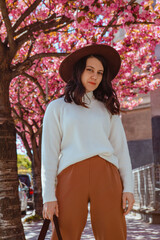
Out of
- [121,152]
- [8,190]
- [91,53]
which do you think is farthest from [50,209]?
[8,190]

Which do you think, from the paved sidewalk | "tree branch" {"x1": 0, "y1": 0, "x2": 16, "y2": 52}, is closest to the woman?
"tree branch" {"x1": 0, "y1": 0, "x2": 16, "y2": 52}

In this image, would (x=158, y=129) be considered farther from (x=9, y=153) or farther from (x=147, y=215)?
Result: (x=9, y=153)

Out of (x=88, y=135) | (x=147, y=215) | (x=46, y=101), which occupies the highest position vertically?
(x=46, y=101)

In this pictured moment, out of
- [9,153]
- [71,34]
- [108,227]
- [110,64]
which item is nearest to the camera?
[108,227]

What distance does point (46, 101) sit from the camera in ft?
34.9

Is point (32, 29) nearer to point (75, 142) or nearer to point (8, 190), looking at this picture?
point (8, 190)

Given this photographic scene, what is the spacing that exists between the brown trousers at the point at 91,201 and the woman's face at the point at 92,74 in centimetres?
62

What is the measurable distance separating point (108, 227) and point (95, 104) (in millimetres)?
932

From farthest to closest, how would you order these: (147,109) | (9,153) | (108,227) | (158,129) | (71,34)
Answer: (147,109) < (158,129) < (71,34) < (9,153) < (108,227)

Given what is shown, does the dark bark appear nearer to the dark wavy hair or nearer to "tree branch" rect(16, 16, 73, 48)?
"tree branch" rect(16, 16, 73, 48)

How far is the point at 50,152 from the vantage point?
2799 millimetres

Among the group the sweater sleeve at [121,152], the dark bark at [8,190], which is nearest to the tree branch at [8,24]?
the dark bark at [8,190]

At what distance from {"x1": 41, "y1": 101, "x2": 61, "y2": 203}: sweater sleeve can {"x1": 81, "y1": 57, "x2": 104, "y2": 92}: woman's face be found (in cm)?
32

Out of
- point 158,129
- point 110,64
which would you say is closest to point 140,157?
point 158,129
